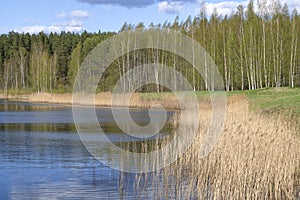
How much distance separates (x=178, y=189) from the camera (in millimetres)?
12508

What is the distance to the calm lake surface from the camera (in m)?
12.5

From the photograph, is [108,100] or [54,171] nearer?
[54,171]

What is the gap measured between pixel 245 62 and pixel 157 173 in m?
35.0

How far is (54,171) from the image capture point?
50.4 ft

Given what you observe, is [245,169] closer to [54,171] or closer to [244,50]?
[54,171]

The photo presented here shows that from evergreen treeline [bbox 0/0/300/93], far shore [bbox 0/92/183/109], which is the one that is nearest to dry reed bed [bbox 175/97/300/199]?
far shore [bbox 0/92/183/109]

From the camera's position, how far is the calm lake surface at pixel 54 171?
1248 cm

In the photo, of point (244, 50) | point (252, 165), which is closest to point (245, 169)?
point (252, 165)

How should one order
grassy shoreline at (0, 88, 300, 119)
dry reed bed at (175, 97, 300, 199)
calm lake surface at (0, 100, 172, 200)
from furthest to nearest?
grassy shoreline at (0, 88, 300, 119) < calm lake surface at (0, 100, 172, 200) < dry reed bed at (175, 97, 300, 199)

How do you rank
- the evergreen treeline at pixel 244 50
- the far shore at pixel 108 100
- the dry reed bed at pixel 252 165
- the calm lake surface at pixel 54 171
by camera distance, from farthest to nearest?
the evergreen treeline at pixel 244 50
the far shore at pixel 108 100
the calm lake surface at pixel 54 171
the dry reed bed at pixel 252 165

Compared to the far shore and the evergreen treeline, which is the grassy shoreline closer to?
the far shore

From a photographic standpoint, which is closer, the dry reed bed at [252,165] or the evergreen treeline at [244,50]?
the dry reed bed at [252,165]

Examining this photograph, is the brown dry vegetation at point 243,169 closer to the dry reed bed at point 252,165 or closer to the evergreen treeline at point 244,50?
the dry reed bed at point 252,165

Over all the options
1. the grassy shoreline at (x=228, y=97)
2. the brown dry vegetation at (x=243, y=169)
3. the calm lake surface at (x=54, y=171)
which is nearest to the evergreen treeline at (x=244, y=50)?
the grassy shoreline at (x=228, y=97)
